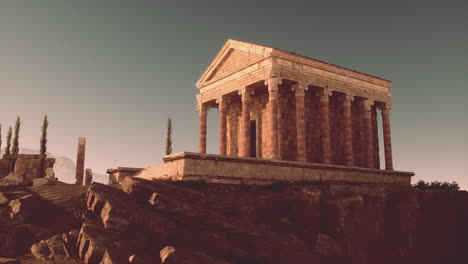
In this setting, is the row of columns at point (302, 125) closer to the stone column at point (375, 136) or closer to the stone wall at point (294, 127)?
the stone column at point (375, 136)

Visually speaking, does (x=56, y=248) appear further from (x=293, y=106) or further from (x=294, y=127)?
(x=293, y=106)

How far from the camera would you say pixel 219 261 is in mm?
9812

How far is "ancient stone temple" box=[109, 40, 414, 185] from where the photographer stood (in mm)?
22344

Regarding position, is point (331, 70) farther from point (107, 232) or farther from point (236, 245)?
point (107, 232)

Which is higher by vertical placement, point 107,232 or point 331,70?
point 331,70

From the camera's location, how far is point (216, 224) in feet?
39.3

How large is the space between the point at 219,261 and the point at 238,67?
55.0 ft

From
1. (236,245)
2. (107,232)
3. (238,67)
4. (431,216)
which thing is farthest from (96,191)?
(431,216)

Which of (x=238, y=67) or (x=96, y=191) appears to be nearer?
(x=96, y=191)

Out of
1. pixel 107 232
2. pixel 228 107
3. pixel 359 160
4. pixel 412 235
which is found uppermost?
pixel 228 107

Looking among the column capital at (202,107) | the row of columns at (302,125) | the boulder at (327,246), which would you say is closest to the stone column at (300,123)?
the row of columns at (302,125)

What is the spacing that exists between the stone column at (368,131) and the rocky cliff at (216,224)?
6.31 metres

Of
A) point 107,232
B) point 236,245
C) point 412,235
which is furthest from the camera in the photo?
point 412,235

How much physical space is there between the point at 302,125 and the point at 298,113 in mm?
784
